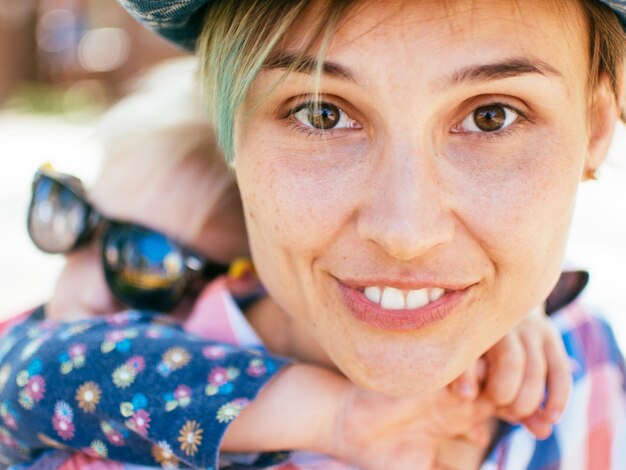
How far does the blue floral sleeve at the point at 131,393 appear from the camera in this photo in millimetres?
1685

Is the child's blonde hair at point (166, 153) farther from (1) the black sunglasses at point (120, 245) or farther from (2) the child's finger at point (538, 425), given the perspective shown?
(2) the child's finger at point (538, 425)

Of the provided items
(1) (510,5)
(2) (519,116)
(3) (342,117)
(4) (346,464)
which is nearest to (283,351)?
(4) (346,464)

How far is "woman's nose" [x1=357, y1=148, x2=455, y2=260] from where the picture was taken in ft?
4.67

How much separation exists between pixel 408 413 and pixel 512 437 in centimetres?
27

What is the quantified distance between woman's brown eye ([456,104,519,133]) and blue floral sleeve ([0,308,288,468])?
0.65 metres

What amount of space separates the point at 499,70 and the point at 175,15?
2.20 feet

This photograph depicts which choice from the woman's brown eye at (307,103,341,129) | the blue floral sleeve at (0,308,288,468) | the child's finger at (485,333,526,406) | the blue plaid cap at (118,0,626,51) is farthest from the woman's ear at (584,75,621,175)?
the blue floral sleeve at (0,308,288,468)

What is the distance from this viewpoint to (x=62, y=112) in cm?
1216

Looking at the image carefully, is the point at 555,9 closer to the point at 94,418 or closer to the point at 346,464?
the point at 346,464

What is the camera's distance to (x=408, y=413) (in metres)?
1.78

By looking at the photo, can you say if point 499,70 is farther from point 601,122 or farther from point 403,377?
point 403,377

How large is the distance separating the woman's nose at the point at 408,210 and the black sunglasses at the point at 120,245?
2.81ft

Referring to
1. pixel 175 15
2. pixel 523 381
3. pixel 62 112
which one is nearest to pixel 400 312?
pixel 523 381

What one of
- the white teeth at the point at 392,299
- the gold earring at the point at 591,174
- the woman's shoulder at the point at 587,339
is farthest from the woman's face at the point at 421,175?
the woman's shoulder at the point at 587,339
